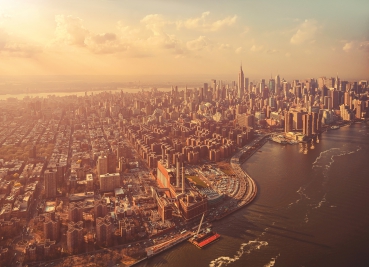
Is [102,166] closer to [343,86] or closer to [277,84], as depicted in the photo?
[343,86]

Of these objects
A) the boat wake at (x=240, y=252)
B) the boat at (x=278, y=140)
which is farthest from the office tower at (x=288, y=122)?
the boat wake at (x=240, y=252)

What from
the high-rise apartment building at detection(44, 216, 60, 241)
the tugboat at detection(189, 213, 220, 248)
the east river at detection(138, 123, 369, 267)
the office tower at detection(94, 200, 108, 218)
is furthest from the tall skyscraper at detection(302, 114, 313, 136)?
Result: the high-rise apartment building at detection(44, 216, 60, 241)

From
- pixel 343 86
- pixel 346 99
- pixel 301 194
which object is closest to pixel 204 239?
pixel 301 194

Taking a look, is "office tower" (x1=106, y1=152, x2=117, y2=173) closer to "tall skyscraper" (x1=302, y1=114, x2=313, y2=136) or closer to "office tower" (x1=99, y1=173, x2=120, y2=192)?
"office tower" (x1=99, y1=173, x2=120, y2=192)

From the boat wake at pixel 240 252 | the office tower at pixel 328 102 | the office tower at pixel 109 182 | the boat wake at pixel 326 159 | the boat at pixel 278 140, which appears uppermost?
the office tower at pixel 328 102

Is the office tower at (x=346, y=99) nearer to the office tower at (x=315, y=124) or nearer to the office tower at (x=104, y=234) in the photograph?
the office tower at (x=315, y=124)

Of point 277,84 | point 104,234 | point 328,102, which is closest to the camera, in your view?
point 104,234

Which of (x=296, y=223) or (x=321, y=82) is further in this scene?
(x=321, y=82)
